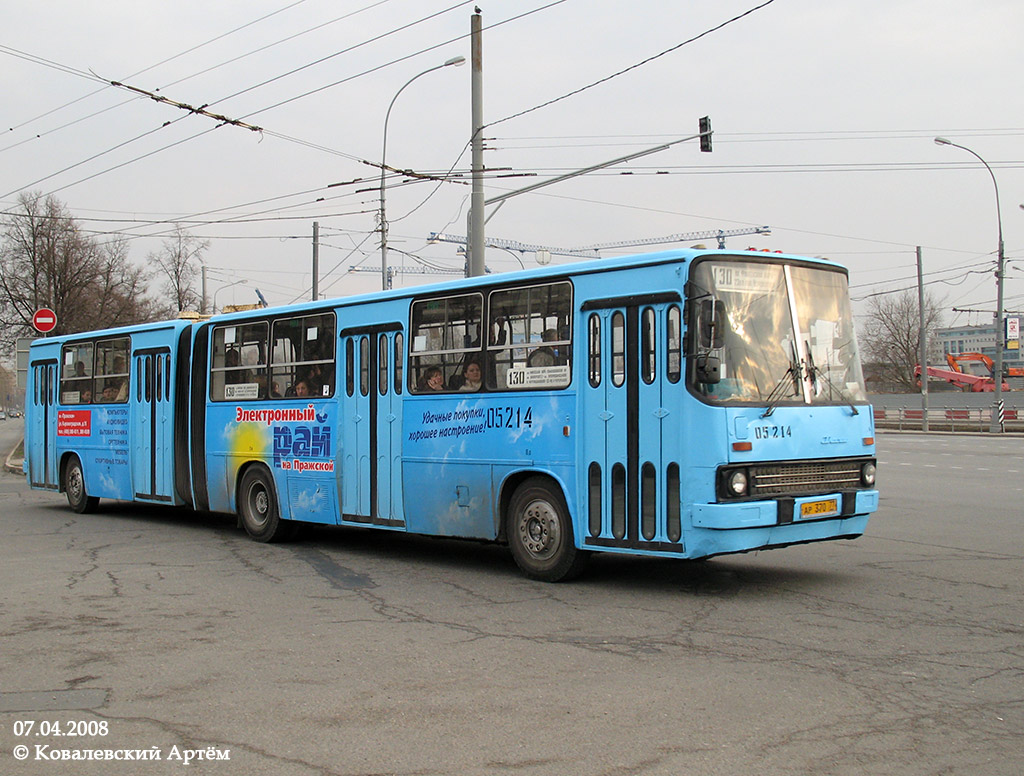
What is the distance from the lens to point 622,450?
926cm

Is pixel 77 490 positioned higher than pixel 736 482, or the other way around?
pixel 736 482

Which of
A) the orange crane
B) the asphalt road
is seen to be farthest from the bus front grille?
the orange crane

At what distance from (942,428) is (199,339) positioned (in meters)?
42.6

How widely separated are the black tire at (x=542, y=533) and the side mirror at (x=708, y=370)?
1822 mm

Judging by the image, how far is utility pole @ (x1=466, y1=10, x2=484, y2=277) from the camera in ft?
63.3

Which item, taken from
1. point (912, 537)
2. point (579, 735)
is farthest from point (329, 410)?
point (579, 735)

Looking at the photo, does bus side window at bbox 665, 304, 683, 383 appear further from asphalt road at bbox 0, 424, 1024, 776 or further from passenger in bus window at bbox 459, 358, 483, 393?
passenger in bus window at bbox 459, 358, 483, 393

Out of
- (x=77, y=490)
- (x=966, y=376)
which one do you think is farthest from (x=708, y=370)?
(x=966, y=376)

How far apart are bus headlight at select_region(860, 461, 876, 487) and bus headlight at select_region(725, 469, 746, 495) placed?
1.53 meters

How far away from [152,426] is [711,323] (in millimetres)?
10243

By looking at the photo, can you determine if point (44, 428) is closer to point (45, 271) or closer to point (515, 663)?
point (515, 663)

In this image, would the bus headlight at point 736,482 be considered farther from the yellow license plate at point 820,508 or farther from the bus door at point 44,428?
the bus door at point 44,428

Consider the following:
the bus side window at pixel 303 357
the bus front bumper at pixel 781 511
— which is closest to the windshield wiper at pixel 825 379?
the bus front bumper at pixel 781 511

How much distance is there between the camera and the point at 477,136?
19.4 m
